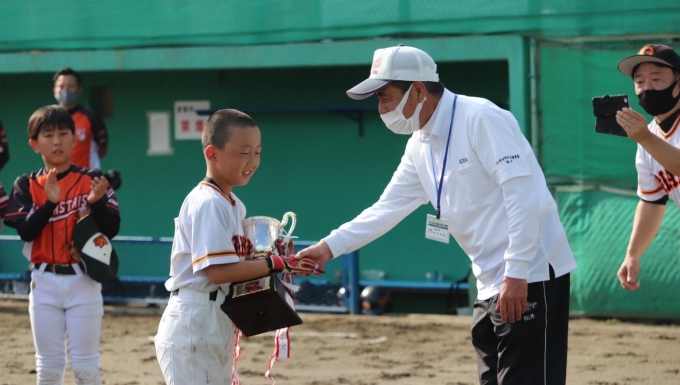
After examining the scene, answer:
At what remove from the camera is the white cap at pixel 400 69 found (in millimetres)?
3988

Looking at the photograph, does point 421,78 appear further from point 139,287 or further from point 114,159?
point 114,159

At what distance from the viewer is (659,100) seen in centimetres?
475

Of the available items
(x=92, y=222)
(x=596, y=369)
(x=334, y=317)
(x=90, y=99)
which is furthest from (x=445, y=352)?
(x=90, y=99)

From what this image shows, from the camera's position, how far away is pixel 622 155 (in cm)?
828

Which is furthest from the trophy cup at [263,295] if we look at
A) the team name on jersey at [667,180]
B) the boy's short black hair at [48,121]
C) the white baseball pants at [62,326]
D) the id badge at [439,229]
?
the team name on jersey at [667,180]

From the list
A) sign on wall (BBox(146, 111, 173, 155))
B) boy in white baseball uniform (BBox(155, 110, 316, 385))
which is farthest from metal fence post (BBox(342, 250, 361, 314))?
boy in white baseball uniform (BBox(155, 110, 316, 385))

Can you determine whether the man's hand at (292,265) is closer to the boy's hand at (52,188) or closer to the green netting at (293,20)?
the boy's hand at (52,188)

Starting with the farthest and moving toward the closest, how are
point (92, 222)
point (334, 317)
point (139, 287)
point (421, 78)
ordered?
point (139, 287) → point (334, 317) → point (92, 222) → point (421, 78)

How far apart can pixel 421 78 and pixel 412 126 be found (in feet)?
0.68

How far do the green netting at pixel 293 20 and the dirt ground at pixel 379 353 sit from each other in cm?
257

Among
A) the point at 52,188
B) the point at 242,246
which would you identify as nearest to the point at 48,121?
the point at 52,188

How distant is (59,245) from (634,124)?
116 inches

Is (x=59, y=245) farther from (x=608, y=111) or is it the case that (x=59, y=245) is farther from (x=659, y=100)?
(x=659, y=100)

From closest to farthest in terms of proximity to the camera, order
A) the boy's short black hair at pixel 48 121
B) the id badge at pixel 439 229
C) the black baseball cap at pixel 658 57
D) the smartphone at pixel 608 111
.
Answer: the id badge at pixel 439 229
the smartphone at pixel 608 111
the black baseball cap at pixel 658 57
the boy's short black hair at pixel 48 121
